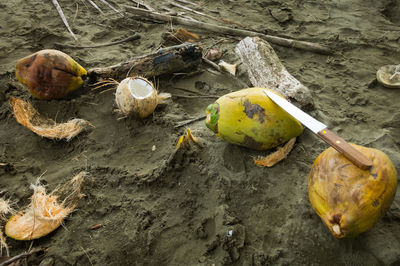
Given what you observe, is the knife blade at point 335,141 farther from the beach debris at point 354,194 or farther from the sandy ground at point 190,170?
Result: the sandy ground at point 190,170

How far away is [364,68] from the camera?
10.4 ft

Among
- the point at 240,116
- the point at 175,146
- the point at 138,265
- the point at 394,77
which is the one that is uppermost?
the point at 240,116

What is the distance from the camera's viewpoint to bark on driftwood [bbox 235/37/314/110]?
2.32m

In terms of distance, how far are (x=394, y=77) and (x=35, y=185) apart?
11.9ft

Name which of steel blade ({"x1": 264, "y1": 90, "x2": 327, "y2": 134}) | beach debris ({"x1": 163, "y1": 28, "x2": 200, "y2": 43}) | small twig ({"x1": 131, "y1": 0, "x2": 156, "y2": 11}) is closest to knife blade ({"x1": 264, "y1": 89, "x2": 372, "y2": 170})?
steel blade ({"x1": 264, "y1": 90, "x2": 327, "y2": 134})

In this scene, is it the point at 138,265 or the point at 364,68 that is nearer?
the point at 138,265

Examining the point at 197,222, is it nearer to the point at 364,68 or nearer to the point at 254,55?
the point at 254,55

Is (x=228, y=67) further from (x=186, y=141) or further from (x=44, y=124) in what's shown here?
(x=44, y=124)

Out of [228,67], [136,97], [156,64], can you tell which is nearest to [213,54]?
[228,67]

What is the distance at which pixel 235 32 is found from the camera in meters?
3.70

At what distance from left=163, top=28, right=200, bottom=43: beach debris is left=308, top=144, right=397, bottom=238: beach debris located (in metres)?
2.75

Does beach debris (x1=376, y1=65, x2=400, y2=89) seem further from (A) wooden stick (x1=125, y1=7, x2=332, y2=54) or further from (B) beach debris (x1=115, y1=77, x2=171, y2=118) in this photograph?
(B) beach debris (x1=115, y1=77, x2=171, y2=118)

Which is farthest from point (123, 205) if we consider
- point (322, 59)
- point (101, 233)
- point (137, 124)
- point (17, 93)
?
point (322, 59)

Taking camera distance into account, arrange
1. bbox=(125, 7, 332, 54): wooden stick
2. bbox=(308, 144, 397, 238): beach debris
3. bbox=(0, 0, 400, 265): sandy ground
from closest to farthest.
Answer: bbox=(308, 144, 397, 238): beach debris, bbox=(0, 0, 400, 265): sandy ground, bbox=(125, 7, 332, 54): wooden stick
